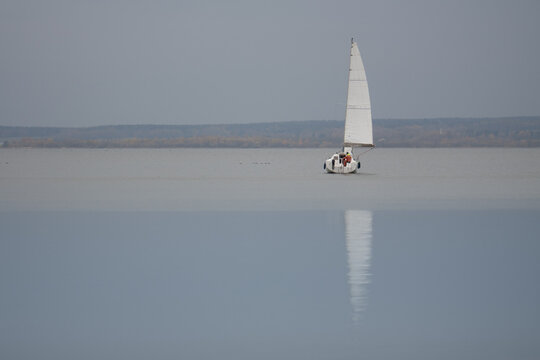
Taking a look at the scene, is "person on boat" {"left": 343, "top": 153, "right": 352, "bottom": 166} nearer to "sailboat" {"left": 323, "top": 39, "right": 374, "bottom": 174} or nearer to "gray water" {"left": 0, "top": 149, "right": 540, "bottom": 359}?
"sailboat" {"left": 323, "top": 39, "right": 374, "bottom": 174}

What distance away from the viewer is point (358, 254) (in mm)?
21672

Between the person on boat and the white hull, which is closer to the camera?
the white hull

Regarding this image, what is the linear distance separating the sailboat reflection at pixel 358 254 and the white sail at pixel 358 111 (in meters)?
35.2

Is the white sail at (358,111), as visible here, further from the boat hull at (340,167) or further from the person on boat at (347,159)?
the boat hull at (340,167)

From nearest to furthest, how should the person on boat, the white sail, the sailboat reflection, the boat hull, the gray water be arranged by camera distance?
the gray water, the sailboat reflection, the white sail, the boat hull, the person on boat

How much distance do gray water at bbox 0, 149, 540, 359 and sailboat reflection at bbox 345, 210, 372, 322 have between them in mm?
51

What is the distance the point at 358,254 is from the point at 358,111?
48.8 m

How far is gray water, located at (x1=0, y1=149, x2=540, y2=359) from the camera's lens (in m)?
12.7

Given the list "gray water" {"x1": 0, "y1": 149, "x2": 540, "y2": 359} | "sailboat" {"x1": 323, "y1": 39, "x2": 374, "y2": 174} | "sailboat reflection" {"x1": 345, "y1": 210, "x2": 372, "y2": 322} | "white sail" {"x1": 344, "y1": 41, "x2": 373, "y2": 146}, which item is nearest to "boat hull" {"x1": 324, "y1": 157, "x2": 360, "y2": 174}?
"sailboat" {"x1": 323, "y1": 39, "x2": 374, "y2": 174}

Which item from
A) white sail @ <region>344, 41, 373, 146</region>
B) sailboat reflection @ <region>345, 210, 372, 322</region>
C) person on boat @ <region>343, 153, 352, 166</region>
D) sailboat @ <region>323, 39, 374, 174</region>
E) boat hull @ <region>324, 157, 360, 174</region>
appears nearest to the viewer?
sailboat reflection @ <region>345, 210, 372, 322</region>

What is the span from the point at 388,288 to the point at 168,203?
78.3ft

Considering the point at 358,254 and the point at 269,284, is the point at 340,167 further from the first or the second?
the point at 269,284

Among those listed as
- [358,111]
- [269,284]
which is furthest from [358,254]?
[358,111]

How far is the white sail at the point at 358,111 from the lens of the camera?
6938 centimetres
